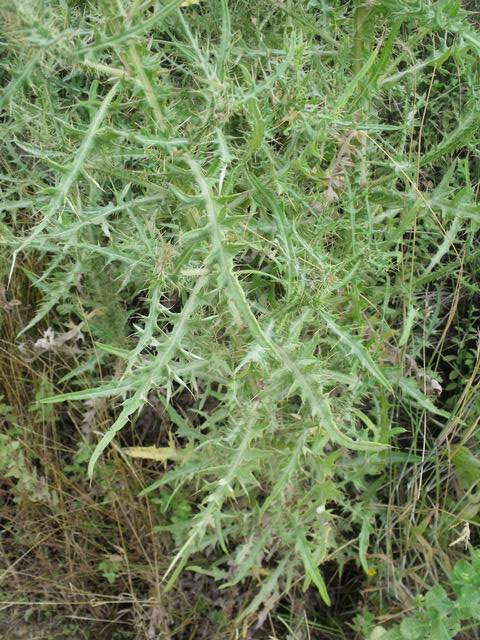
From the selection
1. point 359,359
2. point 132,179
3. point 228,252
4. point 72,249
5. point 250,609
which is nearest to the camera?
point 228,252

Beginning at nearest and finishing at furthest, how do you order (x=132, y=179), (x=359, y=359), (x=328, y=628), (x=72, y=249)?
(x=132, y=179) < (x=359, y=359) < (x=72, y=249) < (x=328, y=628)

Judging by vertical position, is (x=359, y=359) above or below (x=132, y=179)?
below

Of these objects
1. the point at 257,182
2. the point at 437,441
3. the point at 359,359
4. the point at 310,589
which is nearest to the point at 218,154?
the point at 257,182

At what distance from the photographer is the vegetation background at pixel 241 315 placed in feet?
4.12

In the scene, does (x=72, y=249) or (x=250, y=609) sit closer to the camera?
(x=72, y=249)

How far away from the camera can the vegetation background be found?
1.25 metres

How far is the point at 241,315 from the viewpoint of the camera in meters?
1.26

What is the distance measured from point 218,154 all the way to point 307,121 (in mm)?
283

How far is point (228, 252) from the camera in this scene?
46.5 inches

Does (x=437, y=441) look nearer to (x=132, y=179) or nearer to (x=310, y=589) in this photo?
(x=310, y=589)

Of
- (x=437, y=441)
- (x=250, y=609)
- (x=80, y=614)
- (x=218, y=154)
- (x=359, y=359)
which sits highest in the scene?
(x=218, y=154)

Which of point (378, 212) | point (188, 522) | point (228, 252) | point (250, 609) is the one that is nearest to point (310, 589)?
point (250, 609)

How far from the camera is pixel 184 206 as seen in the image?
1224 millimetres

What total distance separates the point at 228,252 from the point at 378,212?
72 centimetres
